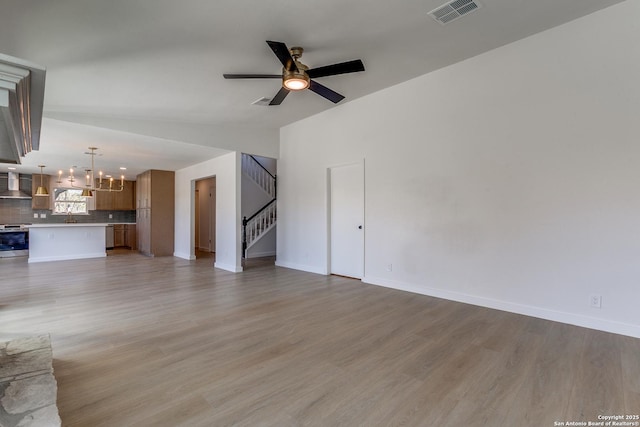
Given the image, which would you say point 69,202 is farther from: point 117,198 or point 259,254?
point 259,254

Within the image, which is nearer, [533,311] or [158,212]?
[533,311]

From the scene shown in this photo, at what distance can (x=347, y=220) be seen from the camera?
5.58 m

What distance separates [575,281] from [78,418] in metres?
4.48

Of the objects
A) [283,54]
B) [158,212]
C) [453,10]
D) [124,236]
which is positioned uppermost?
[453,10]

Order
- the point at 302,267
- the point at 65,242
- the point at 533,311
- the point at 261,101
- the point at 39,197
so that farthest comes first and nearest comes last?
the point at 39,197 → the point at 65,242 → the point at 302,267 → the point at 261,101 → the point at 533,311

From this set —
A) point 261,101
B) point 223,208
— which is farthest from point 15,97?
point 223,208

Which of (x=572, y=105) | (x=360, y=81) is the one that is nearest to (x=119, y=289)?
(x=360, y=81)

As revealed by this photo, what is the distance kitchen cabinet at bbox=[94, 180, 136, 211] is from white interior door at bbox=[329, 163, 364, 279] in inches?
334

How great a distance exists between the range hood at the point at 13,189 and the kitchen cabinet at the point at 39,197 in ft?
0.95

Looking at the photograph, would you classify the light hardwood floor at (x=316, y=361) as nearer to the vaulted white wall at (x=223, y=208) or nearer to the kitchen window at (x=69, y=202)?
the vaulted white wall at (x=223, y=208)

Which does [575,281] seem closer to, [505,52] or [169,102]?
[505,52]

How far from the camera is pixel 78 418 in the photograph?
5.61 feet

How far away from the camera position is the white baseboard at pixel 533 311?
9.71 ft

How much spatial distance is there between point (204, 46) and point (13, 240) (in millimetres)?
8563
